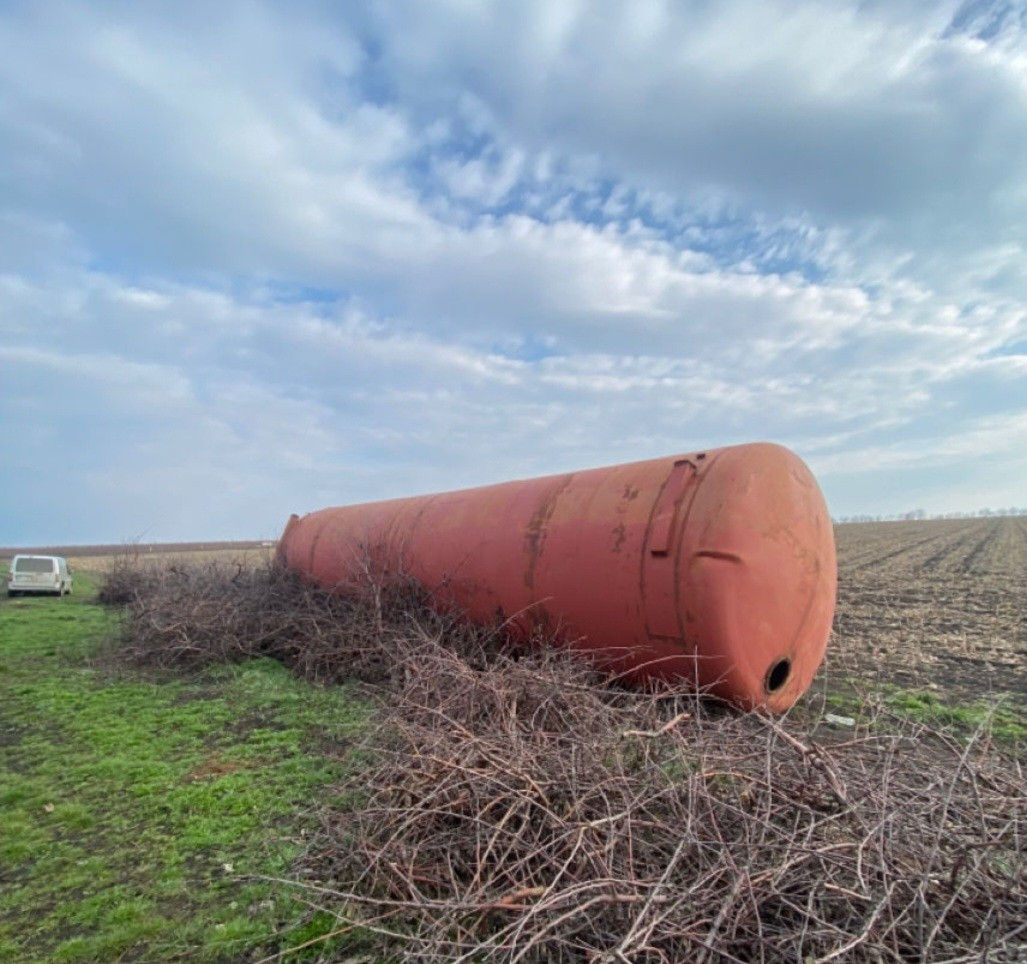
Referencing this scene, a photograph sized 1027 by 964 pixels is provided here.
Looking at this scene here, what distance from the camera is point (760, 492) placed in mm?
4305

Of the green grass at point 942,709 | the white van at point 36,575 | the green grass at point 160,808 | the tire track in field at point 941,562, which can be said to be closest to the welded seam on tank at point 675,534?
the green grass at point 942,709

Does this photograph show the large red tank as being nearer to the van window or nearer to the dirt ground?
the dirt ground

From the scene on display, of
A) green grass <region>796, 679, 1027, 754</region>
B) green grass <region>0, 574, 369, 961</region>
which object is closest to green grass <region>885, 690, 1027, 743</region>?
green grass <region>796, 679, 1027, 754</region>

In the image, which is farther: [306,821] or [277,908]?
[306,821]

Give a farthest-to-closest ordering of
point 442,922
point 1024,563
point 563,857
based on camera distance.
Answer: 1. point 1024,563
2. point 563,857
3. point 442,922

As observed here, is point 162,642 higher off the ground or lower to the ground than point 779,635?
lower

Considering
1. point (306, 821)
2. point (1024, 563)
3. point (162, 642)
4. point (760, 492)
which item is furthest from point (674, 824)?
point (1024, 563)

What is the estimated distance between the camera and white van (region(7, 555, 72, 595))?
634 inches

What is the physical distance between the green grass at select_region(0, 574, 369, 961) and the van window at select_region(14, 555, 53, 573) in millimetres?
11271

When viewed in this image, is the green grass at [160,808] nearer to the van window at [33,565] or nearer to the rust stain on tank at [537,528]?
the rust stain on tank at [537,528]

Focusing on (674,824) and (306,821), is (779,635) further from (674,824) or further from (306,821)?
(306,821)

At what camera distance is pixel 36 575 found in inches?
644

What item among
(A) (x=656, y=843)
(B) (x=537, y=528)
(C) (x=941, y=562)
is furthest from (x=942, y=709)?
(C) (x=941, y=562)

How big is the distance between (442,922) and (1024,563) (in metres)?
23.3
